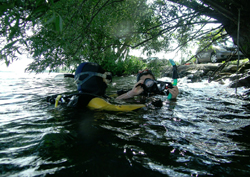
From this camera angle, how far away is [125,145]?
8.01 ft

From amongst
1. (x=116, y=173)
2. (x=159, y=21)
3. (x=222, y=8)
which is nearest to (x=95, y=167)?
(x=116, y=173)

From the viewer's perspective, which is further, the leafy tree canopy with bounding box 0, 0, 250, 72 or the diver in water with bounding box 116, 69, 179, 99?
the diver in water with bounding box 116, 69, 179, 99

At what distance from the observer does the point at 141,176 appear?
1.76 metres

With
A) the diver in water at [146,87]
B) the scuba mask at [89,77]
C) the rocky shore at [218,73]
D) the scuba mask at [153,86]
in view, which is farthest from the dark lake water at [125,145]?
the rocky shore at [218,73]

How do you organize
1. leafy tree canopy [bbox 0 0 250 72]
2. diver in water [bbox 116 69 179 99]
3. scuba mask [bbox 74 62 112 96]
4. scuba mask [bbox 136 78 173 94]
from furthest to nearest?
diver in water [bbox 116 69 179 99] < scuba mask [bbox 136 78 173 94] < scuba mask [bbox 74 62 112 96] < leafy tree canopy [bbox 0 0 250 72]

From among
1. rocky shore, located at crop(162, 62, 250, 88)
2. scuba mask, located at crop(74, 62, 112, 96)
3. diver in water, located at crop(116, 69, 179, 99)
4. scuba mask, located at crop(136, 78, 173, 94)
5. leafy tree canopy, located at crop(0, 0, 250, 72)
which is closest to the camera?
leafy tree canopy, located at crop(0, 0, 250, 72)

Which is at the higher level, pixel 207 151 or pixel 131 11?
pixel 131 11

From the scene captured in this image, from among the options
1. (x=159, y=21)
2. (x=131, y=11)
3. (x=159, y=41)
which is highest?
(x=131, y=11)

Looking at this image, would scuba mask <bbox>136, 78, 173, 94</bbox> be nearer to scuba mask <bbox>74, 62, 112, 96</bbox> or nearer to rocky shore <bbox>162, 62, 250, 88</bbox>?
scuba mask <bbox>74, 62, 112, 96</bbox>

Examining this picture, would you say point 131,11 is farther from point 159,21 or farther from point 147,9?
point 159,21

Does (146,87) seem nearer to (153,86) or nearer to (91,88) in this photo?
(153,86)

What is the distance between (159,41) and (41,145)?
17.1 ft

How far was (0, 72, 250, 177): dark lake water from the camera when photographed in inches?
73.5

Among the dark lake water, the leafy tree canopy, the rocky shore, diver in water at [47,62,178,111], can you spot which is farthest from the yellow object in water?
the rocky shore
